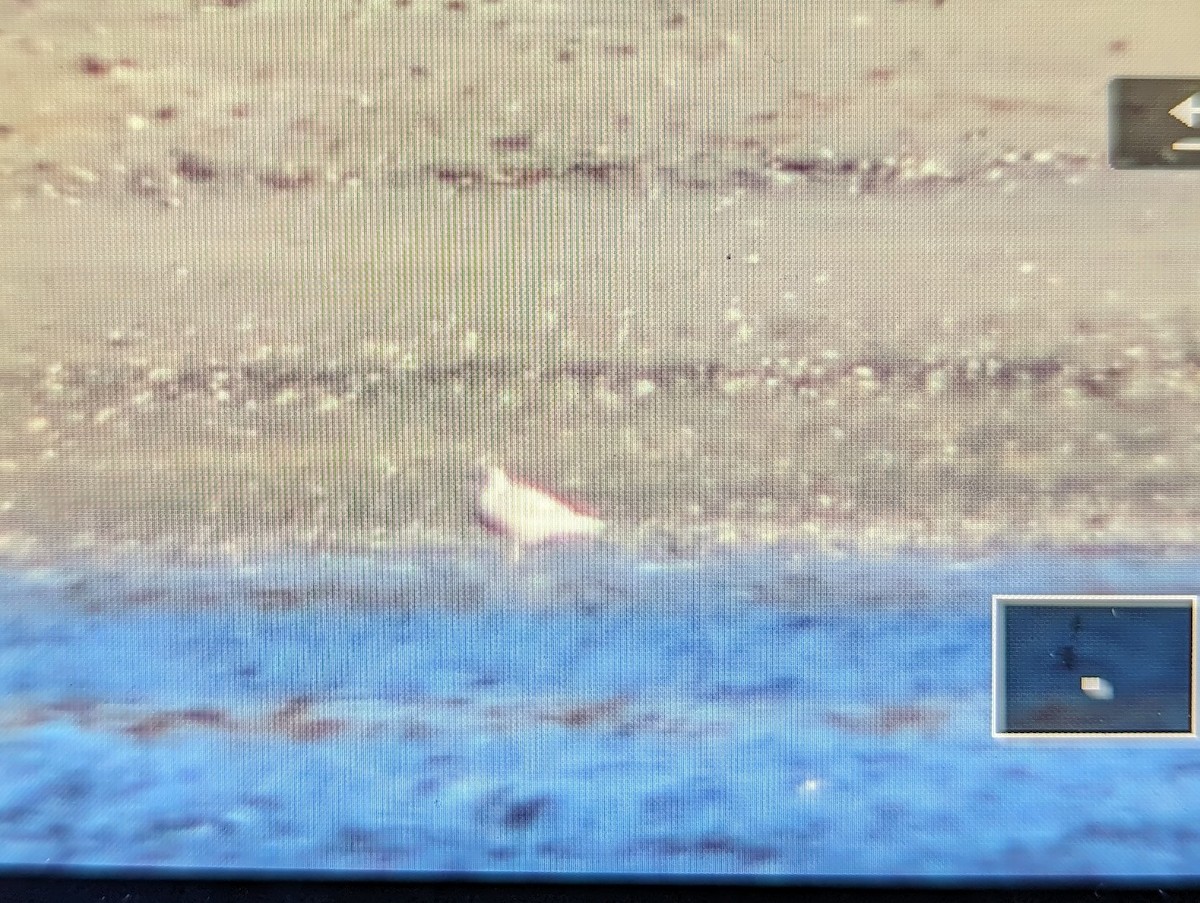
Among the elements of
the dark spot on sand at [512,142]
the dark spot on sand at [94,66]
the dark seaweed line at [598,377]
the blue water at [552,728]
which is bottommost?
the blue water at [552,728]

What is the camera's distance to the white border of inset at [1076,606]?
2.72 feet

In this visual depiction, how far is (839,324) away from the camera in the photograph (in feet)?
2.72

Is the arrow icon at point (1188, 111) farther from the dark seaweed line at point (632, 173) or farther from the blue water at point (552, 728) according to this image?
the blue water at point (552, 728)

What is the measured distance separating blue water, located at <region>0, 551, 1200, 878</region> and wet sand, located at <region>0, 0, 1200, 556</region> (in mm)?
83

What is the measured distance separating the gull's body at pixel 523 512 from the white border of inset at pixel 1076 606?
17.6 inches

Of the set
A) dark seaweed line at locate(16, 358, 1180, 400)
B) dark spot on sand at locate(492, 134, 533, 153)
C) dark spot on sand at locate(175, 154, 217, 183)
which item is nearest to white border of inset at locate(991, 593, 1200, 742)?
dark seaweed line at locate(16, 358, 1180, 400)

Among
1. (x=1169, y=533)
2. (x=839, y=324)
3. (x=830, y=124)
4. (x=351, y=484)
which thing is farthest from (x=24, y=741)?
(x=1169, y=533)

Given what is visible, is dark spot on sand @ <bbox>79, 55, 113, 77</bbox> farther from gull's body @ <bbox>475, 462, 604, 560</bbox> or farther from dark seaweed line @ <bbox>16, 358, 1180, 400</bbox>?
gull's body @ <bbox>475, 462, 604, 560</bbox>

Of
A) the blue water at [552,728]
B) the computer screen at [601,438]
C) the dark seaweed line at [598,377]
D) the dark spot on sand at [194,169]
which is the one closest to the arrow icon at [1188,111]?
the computer screen at [601,438]

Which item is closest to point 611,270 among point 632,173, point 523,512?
point 632,173

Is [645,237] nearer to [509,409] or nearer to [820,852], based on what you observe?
[509,409]

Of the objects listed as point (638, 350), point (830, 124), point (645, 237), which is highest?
point (830, 124)

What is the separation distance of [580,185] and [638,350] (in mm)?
187

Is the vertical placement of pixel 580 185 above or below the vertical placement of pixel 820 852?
above
